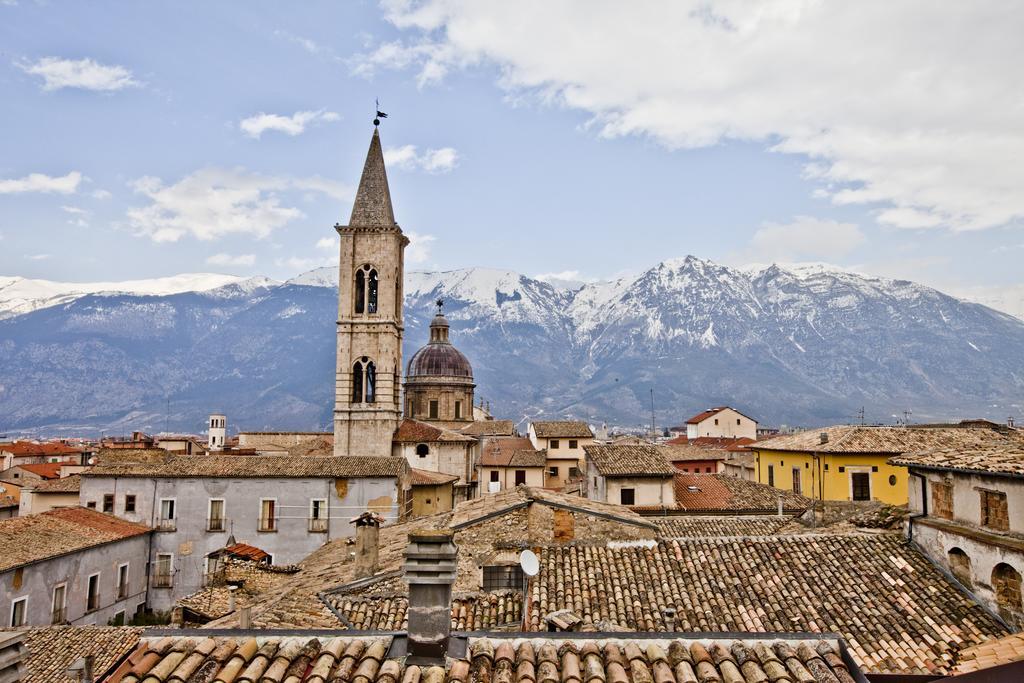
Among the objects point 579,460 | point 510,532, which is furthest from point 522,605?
point 579,460

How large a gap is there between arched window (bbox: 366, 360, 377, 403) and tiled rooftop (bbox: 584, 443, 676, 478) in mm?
17747

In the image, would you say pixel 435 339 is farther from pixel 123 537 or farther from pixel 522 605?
pixel 522 605

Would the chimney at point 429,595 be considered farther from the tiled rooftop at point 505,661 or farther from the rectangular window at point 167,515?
the rectangular window at point 167,515

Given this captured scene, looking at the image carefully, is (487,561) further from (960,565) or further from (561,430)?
(561,430)

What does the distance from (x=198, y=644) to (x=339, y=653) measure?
4.10ft

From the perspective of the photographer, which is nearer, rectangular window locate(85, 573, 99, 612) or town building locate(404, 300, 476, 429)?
rectangular window locate(85, 573, 99, 612)

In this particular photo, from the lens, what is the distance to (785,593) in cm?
1409

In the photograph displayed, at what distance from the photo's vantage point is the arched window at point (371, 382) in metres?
48.7

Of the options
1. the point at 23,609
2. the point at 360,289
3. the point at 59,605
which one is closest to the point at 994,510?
the point at 23,609

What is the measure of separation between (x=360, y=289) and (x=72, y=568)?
2538cm

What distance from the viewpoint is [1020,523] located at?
12492 millimetres

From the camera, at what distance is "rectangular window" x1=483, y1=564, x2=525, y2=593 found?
52.3 feet

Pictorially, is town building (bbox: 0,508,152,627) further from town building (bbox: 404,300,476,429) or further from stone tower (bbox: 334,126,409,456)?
town building (bbox: 404,300,476,429)

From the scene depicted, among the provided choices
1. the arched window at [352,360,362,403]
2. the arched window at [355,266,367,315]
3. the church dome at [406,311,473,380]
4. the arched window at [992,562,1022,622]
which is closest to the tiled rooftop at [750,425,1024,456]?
the arched window at [992,562,1022,622]
